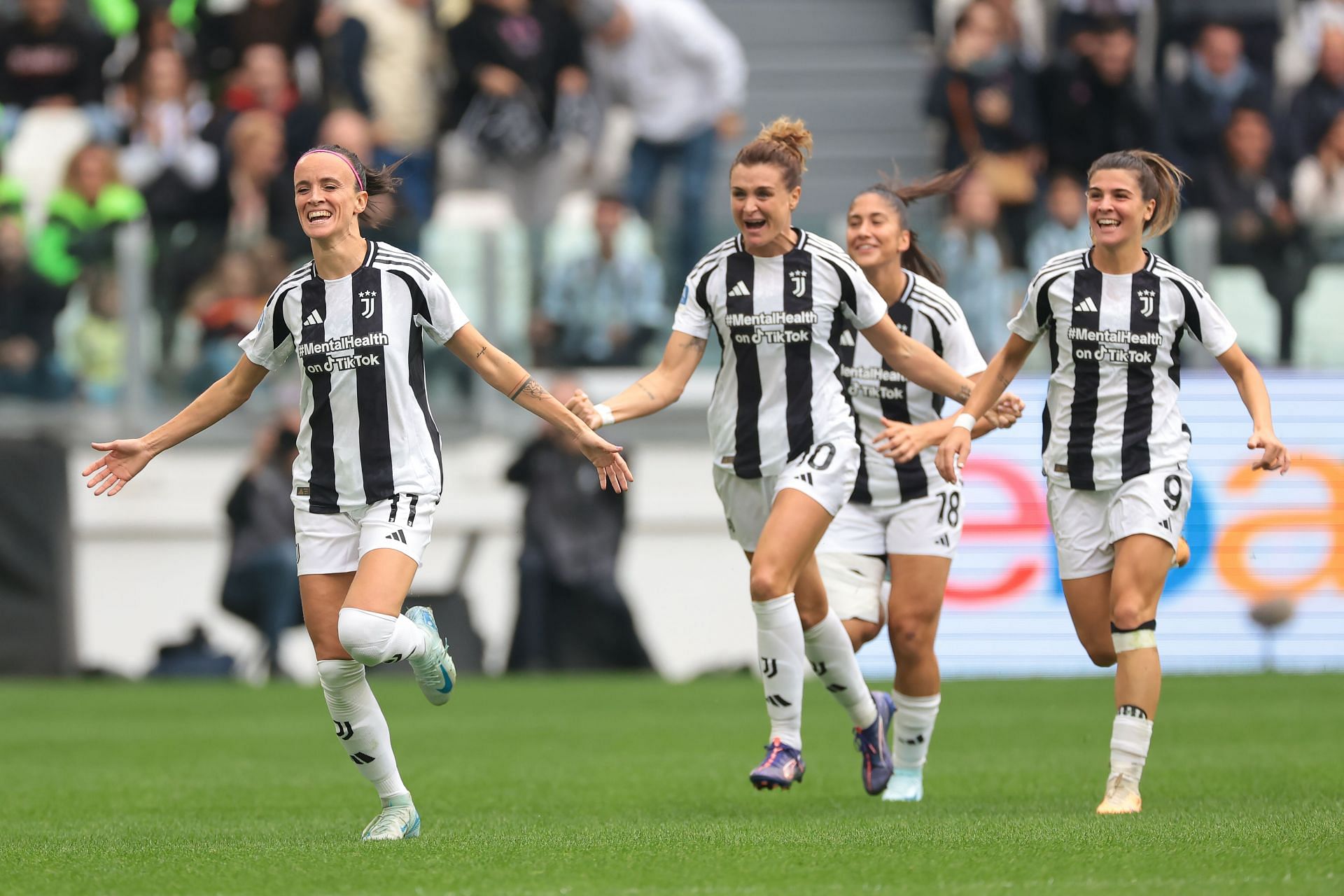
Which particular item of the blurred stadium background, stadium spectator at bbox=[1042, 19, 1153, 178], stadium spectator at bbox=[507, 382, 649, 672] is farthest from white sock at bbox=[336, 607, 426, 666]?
stadium spectator at bbox=[1042, 19, 1153, 178]

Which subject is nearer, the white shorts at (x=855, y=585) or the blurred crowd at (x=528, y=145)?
the white shorts at (x=855, y=585)

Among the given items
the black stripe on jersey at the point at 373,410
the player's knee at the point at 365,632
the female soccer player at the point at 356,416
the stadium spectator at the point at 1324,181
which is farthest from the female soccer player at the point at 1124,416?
the stadium spectator at the point at 1324,181

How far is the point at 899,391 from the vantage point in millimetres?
8312

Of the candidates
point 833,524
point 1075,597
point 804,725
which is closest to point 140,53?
point 804,725

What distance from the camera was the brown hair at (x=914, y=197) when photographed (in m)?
8.27

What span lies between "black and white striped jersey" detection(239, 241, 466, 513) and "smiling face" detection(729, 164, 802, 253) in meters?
1.24

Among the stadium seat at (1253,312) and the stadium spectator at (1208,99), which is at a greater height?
the stadium spectator at (1208,99)

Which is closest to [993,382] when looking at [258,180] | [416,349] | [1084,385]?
[1084,385]

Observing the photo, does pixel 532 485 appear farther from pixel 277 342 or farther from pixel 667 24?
pixel 277 342

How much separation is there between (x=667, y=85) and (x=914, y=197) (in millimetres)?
8296

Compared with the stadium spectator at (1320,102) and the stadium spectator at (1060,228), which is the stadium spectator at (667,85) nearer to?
the stadium spectator at (1060,228)

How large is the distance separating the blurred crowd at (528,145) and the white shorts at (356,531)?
26.8 ft

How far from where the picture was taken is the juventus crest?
7.51 metres

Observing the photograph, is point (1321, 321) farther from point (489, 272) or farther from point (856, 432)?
point (856, 432)
